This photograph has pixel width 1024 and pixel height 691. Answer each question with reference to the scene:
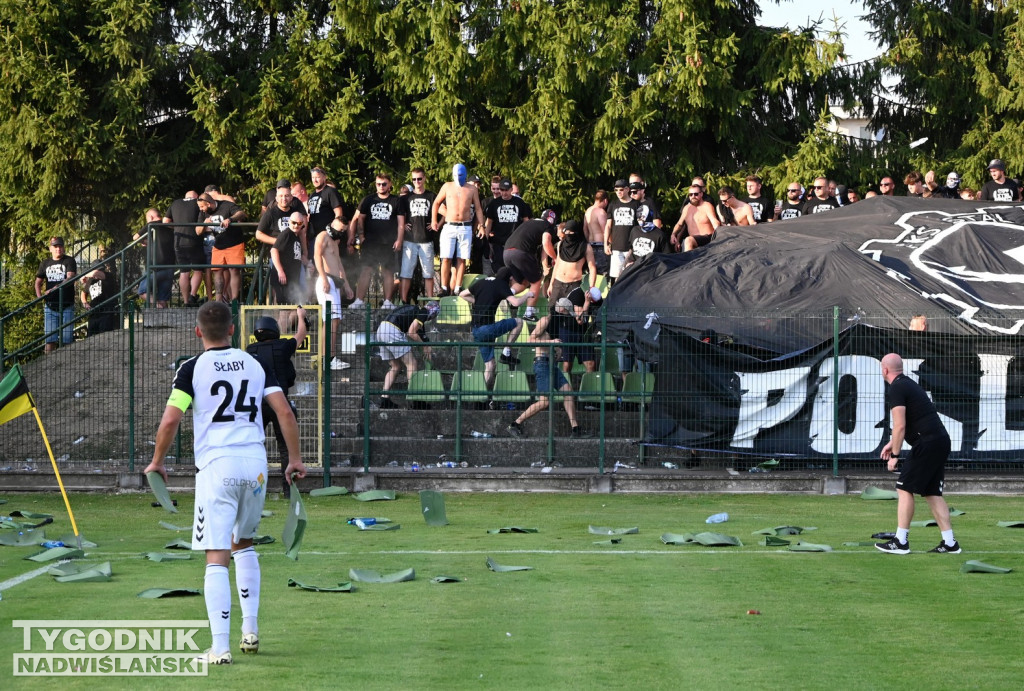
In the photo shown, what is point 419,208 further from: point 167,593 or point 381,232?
point 167,593

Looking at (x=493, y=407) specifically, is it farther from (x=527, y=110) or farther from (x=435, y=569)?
(x=527, y=110)

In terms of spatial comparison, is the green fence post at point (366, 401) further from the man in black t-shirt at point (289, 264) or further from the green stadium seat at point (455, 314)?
the man in black t-shirt at point (289, 264)

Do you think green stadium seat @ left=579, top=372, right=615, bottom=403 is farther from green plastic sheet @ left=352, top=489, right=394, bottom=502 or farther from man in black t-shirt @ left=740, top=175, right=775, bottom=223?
man in black t-shirt @ left=740, top=175, right=775, bottom=223

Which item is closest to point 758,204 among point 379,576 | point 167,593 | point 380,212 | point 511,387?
point 380,212

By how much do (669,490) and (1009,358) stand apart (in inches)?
174

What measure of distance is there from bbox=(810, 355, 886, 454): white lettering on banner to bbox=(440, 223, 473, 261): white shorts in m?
6.25

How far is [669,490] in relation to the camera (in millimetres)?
16781

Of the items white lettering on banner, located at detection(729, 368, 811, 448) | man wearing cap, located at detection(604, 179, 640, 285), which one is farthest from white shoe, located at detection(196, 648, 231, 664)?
man wearing cap, located at detection(604, 179, 640, 285)

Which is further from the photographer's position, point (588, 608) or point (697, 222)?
point (697, 222)

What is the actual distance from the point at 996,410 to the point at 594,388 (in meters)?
4.85

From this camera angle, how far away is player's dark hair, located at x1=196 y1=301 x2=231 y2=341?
26.1 ft

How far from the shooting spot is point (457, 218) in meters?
21.0

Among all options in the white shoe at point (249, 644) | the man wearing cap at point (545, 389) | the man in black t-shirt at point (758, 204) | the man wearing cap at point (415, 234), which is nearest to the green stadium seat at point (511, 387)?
the man wearing cap at point (545, 389)

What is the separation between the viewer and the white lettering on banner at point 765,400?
17125 mm
